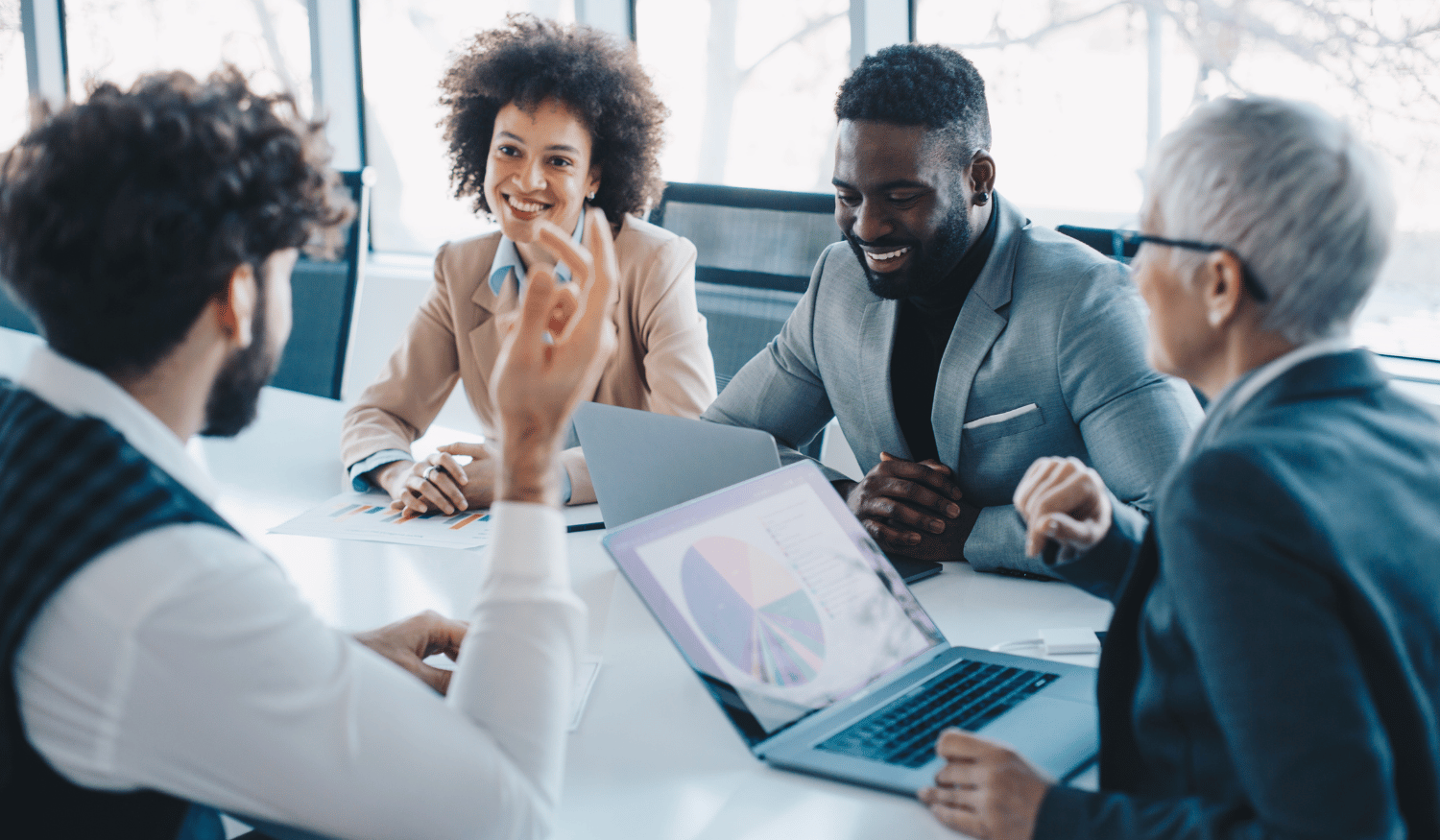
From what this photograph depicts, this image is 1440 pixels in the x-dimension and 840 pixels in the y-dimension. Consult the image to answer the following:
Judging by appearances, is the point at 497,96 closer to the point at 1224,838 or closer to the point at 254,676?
the point at 254,676

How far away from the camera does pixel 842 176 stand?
1682 mm

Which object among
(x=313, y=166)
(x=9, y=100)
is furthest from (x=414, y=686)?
(x=9, y=100)

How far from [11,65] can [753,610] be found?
6330 millimetres

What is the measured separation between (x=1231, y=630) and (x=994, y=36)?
3.06 m

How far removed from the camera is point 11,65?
18.6ft

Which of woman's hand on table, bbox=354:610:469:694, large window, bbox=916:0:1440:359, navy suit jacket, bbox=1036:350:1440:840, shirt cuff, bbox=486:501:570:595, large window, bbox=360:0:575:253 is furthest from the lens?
large window, bbox=360:0:575:253

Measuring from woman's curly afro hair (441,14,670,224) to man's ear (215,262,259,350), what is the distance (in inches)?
58.6

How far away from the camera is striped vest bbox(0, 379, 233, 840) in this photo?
0.71m

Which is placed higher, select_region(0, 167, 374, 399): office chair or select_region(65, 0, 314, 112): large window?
select_region(65, 0, 314, 112): large window

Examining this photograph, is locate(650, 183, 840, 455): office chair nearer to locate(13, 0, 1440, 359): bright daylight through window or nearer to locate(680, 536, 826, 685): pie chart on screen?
locate(13, 0, 1440, 359): bright daylight through window

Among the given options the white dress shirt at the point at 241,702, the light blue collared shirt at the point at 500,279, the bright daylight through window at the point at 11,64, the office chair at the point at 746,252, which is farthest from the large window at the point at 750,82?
the bright daylight through window at the point at 11,64

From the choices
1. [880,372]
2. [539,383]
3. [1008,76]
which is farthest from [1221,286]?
[1008,76]

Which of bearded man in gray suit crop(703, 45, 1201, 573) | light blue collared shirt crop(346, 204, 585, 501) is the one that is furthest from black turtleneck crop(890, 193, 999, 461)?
light blue collared shirt crop(346, 204, 585, 501)

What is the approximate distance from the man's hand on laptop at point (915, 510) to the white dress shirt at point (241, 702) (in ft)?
2.57
